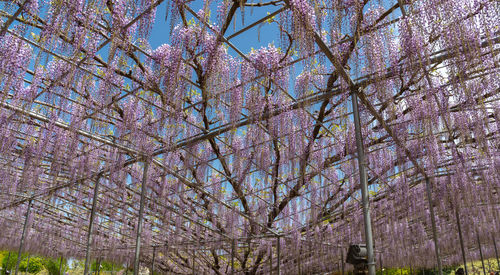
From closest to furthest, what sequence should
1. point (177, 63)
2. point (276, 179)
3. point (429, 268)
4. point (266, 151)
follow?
point (177, 63) < point (266, 151) < point (276, 179) < point (429, 268)

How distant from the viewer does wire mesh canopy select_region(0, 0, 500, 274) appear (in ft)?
12.3

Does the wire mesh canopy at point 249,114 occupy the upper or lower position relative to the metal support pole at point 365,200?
upper

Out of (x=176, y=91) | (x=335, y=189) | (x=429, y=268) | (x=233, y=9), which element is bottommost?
(x=429, y=268)

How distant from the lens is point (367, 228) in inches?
159

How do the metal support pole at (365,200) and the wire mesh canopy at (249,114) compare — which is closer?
the wire mesh canopy at (249,114)

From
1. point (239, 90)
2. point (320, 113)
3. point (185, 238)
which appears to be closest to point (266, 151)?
point (320, 113)

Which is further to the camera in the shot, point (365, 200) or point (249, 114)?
point (249, 114)

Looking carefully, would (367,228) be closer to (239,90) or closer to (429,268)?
(239,90)

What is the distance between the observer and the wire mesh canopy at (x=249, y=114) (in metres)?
3.76

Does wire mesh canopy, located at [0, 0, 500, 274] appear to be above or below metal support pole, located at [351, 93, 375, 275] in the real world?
above

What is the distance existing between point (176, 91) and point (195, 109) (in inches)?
36.2

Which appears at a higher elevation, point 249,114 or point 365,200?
point 249,114

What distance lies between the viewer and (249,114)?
5.43 meters

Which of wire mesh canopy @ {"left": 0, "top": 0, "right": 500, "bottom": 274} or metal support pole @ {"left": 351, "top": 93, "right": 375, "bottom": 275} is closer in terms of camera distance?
wire mesh canopy @ {"left": 0, "top": 0, "right": 500, "bottom": 274}
